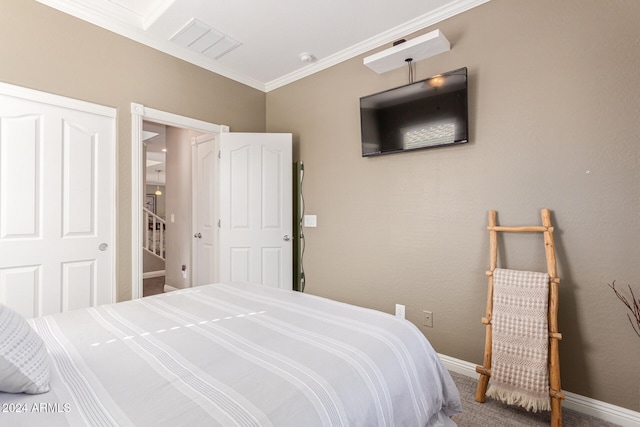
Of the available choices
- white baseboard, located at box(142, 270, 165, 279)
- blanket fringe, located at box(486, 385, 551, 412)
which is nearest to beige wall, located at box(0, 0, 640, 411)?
blanket fringe, located at box(486, 385, 551, 412)

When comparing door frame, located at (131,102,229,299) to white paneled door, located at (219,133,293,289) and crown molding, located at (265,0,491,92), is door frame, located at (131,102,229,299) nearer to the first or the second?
white paneled door, located at (219,133,293,289)

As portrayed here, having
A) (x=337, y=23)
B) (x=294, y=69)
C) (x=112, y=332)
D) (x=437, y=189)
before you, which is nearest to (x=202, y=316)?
(x=112, y=332)

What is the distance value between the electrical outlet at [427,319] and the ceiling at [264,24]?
2.35 metres

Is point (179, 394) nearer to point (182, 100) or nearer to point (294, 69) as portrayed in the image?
point (182, 100)

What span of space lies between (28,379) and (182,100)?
2779 millimetres

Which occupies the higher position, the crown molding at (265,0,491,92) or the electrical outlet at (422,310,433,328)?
the crown molding at (265,0,491,92)

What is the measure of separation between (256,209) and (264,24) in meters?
1.74

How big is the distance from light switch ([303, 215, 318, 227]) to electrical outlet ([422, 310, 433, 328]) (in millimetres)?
1413

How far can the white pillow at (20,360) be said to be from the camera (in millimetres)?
801

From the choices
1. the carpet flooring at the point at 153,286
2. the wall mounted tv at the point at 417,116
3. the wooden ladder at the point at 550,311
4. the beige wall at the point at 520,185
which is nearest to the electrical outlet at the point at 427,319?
the beige wall at the point at 520,185

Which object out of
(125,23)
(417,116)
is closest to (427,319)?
(417,116)

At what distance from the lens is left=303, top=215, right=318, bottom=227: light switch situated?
3.41 m

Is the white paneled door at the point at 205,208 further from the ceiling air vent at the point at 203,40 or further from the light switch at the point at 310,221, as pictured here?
the light switch at the point at 310,221

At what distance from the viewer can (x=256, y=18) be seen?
257cm
